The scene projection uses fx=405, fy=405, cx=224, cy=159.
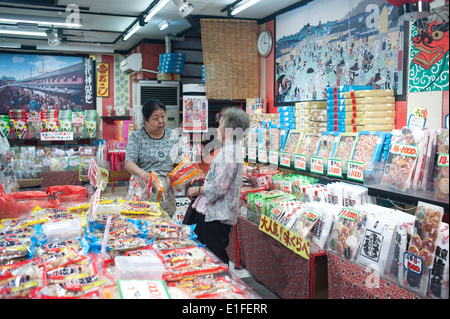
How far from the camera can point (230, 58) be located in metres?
6.79

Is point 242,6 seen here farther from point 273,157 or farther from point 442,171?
point 442,171

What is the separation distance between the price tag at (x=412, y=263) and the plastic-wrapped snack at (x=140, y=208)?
1717mm

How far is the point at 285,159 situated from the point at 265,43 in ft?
12.0

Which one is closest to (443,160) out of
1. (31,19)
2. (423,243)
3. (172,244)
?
(423,243)

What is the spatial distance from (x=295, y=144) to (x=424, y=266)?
2.01m

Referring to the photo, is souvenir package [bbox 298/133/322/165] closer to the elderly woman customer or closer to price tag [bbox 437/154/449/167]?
the elderly woman customer

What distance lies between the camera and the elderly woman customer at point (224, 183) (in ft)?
9.57

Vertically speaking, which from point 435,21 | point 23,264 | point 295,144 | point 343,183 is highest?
point 435,21

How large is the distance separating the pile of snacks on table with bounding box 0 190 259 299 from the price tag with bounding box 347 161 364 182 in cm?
120

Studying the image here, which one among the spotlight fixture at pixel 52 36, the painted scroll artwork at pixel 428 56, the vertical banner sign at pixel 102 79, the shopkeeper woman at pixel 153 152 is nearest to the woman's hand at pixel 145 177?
the shopkeeper woman at pixel 153 152

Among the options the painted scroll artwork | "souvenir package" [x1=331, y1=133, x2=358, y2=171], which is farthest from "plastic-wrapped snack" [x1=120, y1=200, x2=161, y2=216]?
the painted scroll artwork

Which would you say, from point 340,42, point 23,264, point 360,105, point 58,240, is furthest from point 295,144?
point 23,264

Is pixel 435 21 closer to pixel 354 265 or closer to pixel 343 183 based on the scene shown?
pixel 343 183

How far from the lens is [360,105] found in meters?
4.17
